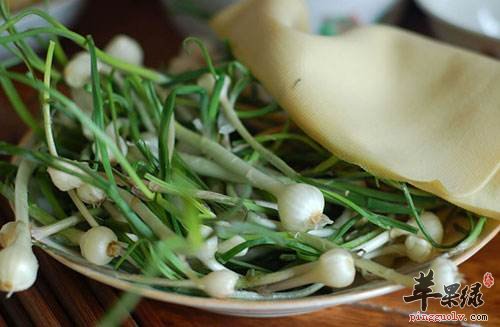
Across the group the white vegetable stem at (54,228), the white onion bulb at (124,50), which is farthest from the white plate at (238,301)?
the white onion bulb at (124,50)

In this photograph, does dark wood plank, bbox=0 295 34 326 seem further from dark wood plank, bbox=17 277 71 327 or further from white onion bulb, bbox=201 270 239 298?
white onion bulb, bbox=201 270 239 298

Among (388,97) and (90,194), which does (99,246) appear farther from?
(388,97)

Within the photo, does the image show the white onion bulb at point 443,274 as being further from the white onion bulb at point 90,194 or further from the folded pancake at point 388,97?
the white onion bulb at point 90,194

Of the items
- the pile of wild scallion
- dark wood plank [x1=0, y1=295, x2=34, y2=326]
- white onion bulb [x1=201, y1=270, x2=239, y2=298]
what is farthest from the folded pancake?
dark wood plank [x1=0, y1=295, x2=34, y2=326]

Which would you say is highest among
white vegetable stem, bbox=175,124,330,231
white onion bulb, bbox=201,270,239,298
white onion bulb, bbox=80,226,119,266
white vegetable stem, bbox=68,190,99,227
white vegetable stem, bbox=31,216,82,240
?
white vegetable stem, bbox=175,124,330,231

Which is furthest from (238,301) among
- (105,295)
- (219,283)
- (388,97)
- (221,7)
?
(221,7)

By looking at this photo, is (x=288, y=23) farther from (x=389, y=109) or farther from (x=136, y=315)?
(x=136, y=315)
